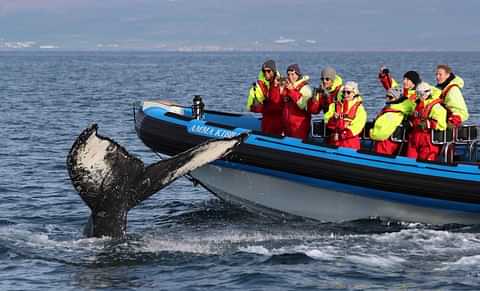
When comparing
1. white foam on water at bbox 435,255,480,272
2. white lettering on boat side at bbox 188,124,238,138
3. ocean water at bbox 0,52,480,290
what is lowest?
ocean water at bbox 0,52,480,290

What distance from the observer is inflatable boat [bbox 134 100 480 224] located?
11.2 m

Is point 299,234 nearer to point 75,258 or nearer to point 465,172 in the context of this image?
point 465,172

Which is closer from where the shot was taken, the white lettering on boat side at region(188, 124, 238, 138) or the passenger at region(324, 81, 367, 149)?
the passenger at region(324, 81, 367, 149)

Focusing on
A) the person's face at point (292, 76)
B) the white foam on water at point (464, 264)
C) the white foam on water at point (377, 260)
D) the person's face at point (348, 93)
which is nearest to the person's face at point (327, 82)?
the person's face at point (292, 76)

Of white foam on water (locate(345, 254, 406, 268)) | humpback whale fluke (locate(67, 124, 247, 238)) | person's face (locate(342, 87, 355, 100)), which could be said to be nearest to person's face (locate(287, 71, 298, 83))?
person's face (locate(342, 87, 355, 100))

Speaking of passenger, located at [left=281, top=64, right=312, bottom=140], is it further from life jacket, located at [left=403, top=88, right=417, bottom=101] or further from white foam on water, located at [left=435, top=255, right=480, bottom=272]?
white foam on water, located at [left=435, top=255, right=480, bottom=272]

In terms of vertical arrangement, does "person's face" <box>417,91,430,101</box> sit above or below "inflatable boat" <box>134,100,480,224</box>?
above

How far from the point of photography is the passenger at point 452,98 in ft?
37.4

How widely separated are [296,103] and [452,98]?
6.61 ft

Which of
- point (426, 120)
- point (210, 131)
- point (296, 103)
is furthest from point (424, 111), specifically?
point (210, 131)

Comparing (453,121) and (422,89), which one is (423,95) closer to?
(422,89)

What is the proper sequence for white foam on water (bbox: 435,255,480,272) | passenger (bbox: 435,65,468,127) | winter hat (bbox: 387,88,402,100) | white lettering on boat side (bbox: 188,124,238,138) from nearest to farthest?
white foam on water (bbox: 435,255,480,272)
passenger (bbox: 435,65,468,127)
winter hat (bbox: 387,88,402,100)
white lettering on boat side (bbox: 188,124,238,138)

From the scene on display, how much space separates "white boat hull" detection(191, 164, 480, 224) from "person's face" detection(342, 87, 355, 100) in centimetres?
125

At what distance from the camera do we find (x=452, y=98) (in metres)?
11.4
